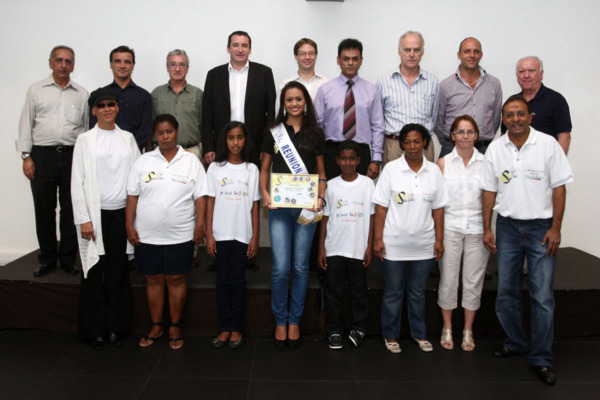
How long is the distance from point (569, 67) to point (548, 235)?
2.47m

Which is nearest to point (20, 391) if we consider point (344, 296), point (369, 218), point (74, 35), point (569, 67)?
point (344, 296)

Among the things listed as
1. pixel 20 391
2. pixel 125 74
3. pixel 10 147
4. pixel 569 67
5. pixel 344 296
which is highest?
pixel 569 67

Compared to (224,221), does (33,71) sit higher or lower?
higher

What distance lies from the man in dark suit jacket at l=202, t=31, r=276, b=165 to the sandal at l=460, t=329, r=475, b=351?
185 cm

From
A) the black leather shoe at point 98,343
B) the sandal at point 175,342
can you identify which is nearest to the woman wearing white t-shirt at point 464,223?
the sandal at point 175,342

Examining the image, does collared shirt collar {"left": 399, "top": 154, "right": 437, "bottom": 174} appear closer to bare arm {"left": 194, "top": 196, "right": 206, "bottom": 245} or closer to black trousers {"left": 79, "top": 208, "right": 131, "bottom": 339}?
bare arm {"left": 194, "top": 196, "right": 206, "bottom": 245}

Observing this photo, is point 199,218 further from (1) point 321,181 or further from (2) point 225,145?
(1) point 321,181

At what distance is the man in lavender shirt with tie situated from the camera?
2.98 m

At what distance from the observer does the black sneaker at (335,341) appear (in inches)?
108

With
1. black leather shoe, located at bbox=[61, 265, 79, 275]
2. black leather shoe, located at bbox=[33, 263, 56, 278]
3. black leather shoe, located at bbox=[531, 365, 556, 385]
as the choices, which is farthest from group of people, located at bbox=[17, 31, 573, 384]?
black leather shoe, located at bbox=[33, 263, 56, 278]

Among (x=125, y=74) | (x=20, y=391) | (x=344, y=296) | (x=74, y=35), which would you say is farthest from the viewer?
(x=74, y=35)

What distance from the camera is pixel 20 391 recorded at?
2.32 metres

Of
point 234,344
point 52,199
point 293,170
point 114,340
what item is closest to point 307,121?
point 293,170

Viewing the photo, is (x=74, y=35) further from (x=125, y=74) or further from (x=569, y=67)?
(x=569, y=67)
